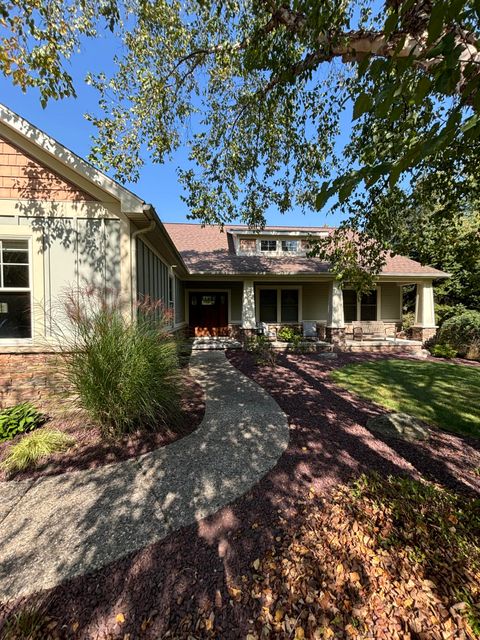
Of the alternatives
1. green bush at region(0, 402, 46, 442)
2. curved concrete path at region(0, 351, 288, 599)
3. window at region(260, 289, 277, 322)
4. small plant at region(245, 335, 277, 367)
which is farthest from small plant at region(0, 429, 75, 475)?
window at region(260, 289, 277, 322)

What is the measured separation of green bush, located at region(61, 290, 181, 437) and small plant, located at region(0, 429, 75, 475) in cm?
45

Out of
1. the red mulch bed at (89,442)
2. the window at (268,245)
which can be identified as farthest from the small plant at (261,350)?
the window at (268,245)

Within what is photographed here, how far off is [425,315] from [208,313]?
10.1 meters

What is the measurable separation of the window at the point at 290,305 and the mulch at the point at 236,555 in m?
10.5

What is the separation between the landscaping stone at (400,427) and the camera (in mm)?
4070

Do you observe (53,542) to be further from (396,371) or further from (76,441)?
(396,371)

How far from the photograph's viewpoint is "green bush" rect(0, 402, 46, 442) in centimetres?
411

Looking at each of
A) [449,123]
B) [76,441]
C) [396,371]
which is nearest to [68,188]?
[76,441]

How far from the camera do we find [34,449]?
3.53 meters

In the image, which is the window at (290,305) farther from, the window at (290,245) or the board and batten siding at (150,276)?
the board and batten siding at (150,276)

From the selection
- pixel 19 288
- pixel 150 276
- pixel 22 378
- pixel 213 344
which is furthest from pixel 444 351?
pixel 19 288

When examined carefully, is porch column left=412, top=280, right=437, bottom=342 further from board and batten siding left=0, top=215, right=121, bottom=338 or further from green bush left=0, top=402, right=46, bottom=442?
green bush left=0, top=402, right=46, bottom=442

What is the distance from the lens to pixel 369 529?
7.89 ft

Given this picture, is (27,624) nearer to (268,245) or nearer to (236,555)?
(236,555)
